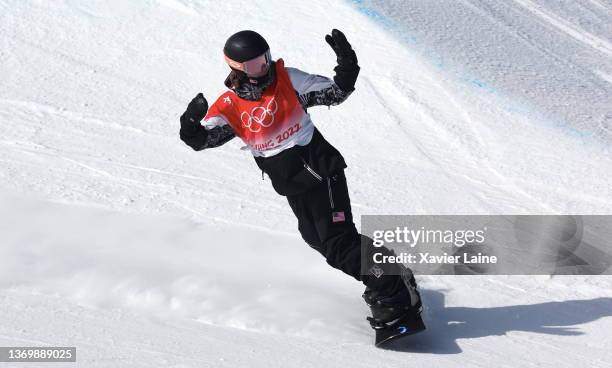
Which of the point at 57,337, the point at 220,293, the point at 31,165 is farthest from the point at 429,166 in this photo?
the point at 57,337

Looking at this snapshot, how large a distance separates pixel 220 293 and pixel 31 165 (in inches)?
87.5

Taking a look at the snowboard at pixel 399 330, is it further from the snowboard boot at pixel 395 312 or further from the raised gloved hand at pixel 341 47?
the raised gloved hand at pixel 341 47

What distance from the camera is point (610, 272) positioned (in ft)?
19.3

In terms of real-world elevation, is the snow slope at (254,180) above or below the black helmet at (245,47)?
below

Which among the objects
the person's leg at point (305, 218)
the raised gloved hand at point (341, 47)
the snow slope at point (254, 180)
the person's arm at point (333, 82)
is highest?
the raised gloved hand at point (341, 47)

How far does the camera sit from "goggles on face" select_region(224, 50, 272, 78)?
462 cm

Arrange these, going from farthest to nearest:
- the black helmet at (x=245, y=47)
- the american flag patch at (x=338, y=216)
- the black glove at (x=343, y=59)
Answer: the american flag patch at (x=338, y=216), the black glove at (x=343, y=59), the black helmet at (x=245, y=47)

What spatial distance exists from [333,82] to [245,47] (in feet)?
1.69

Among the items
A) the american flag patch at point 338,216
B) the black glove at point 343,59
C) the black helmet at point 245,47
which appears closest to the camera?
the black helmet at point 245,47

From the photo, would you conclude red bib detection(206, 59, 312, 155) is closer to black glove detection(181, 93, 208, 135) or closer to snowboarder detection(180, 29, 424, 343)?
snowboarder detection(180, 29, 424, 343)

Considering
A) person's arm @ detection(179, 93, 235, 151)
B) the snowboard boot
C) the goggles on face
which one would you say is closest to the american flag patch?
the snowboard boot

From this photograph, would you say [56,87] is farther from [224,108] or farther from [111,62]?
[224,108]

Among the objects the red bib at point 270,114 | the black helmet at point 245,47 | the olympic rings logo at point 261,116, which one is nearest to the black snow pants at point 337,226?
the red bib at point 270,114

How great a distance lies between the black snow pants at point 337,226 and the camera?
4883mm
